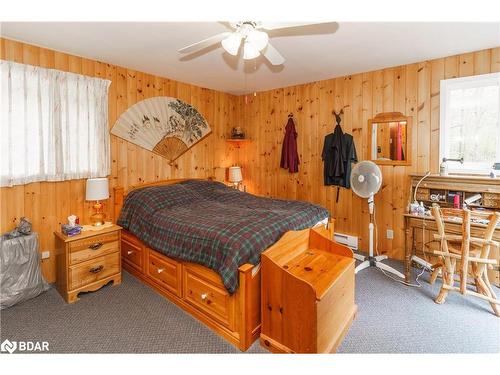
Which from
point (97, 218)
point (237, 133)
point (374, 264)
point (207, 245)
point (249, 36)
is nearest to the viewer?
point (249, 36)

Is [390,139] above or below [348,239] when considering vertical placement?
above

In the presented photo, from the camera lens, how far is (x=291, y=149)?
14.0 ft

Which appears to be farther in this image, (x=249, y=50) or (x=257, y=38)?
(x=249, y=50)

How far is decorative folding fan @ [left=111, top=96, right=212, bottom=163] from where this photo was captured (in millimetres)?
3408

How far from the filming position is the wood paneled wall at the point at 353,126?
3.14 m

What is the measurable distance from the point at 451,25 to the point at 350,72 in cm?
133

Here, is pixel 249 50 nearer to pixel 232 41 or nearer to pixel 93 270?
pixel 232 41

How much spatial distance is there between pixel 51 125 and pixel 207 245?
2118 millimetres

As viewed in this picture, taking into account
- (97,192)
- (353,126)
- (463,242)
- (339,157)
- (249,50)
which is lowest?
(463,242)

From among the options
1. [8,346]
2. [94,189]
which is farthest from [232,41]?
[8,346]

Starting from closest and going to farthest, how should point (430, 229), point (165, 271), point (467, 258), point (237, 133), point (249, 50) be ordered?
point (249, 50)
point (467, 258)
point (165, 271)
point (430, 229)
point (237, 133)

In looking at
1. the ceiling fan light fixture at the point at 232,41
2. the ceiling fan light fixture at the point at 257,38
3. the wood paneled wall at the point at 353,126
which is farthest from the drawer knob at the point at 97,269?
the wood paneled wall at the point at 353,126

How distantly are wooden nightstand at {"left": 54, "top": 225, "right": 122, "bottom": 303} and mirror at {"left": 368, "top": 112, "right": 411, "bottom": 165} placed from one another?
334 centimetres

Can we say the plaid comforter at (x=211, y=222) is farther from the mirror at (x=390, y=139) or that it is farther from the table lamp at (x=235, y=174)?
the mirror at (x=390, y=139)
